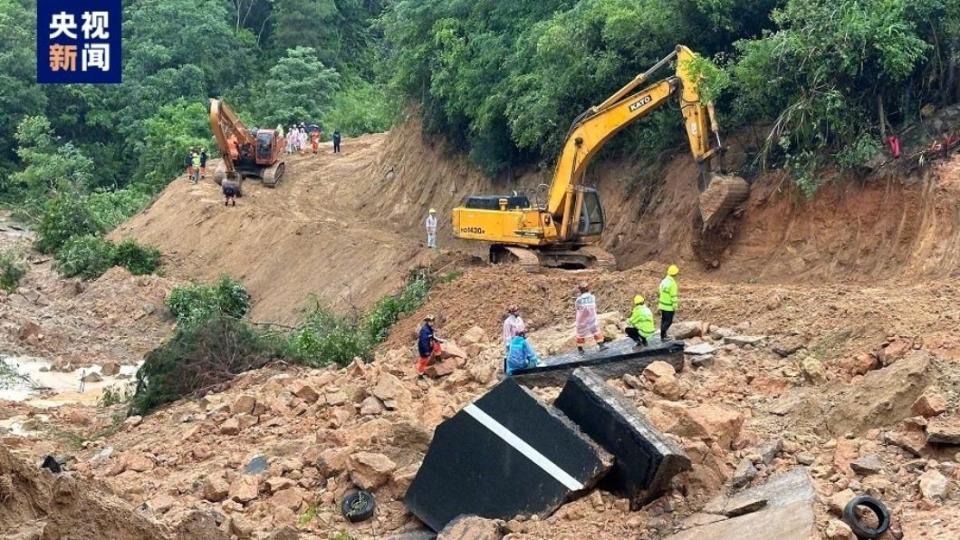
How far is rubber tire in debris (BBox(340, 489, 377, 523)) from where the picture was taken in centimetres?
1063

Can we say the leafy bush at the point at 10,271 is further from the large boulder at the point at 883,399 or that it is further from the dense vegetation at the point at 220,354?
the large boulder at the point at 883,399

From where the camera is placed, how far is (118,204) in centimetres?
4231

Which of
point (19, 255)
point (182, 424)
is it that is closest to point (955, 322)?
point (182, 424)

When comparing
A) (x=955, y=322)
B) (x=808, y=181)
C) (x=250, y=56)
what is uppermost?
(x=250, y=56)

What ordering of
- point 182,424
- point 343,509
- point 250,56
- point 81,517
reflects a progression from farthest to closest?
point 250,56 → point 182,424 → point 343,509 → point 81,517

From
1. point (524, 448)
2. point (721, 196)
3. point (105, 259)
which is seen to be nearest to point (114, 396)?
point (721, 196)

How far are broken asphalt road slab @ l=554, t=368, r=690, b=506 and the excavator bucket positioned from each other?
9.52m

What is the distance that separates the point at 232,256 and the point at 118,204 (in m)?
13.9

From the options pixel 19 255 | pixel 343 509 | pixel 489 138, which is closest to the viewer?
pixel 343 509

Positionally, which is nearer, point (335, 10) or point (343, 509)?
point (343, 509)

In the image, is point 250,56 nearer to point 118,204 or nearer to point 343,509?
point 118,204

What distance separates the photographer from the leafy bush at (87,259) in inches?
1199

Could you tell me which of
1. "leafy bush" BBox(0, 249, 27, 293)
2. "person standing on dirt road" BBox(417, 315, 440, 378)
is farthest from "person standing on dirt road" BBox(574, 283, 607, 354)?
"leafy bush" BBox(0, 249, 27, 293)

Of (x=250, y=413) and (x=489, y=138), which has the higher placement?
(x=489, y=138)
